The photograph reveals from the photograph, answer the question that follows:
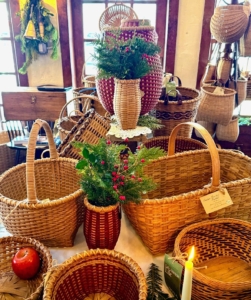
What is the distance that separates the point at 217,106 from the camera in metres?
1.55

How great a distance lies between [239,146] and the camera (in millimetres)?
2480

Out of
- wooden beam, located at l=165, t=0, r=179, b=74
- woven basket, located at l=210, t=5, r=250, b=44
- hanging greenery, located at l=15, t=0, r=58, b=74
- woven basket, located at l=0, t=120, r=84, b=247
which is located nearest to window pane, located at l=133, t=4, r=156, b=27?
wooden beam, located at l=165, t=0, r=179, b=74

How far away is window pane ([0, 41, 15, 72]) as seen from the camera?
2336 mm

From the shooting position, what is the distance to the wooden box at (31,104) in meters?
2.05

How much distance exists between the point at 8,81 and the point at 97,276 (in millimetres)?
2215

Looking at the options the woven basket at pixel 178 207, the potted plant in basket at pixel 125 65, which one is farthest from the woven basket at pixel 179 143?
the potted plant in basket at pixel 125 65

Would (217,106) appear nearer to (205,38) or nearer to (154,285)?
(205,38)

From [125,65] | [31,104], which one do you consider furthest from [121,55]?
[31,104]

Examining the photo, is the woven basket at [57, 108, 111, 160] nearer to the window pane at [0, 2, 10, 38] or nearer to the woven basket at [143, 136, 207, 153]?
the woven basket at [143, 136, 207, 153]

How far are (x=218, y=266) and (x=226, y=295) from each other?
0.20 meters

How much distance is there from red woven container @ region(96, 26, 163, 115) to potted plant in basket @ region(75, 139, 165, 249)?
40 centimetres

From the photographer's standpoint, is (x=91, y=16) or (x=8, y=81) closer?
(x=91, y=16)

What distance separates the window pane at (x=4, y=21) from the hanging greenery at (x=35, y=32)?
16 centimetres

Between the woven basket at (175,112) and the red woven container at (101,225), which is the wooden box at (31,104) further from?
the red woven container at (101,225)
